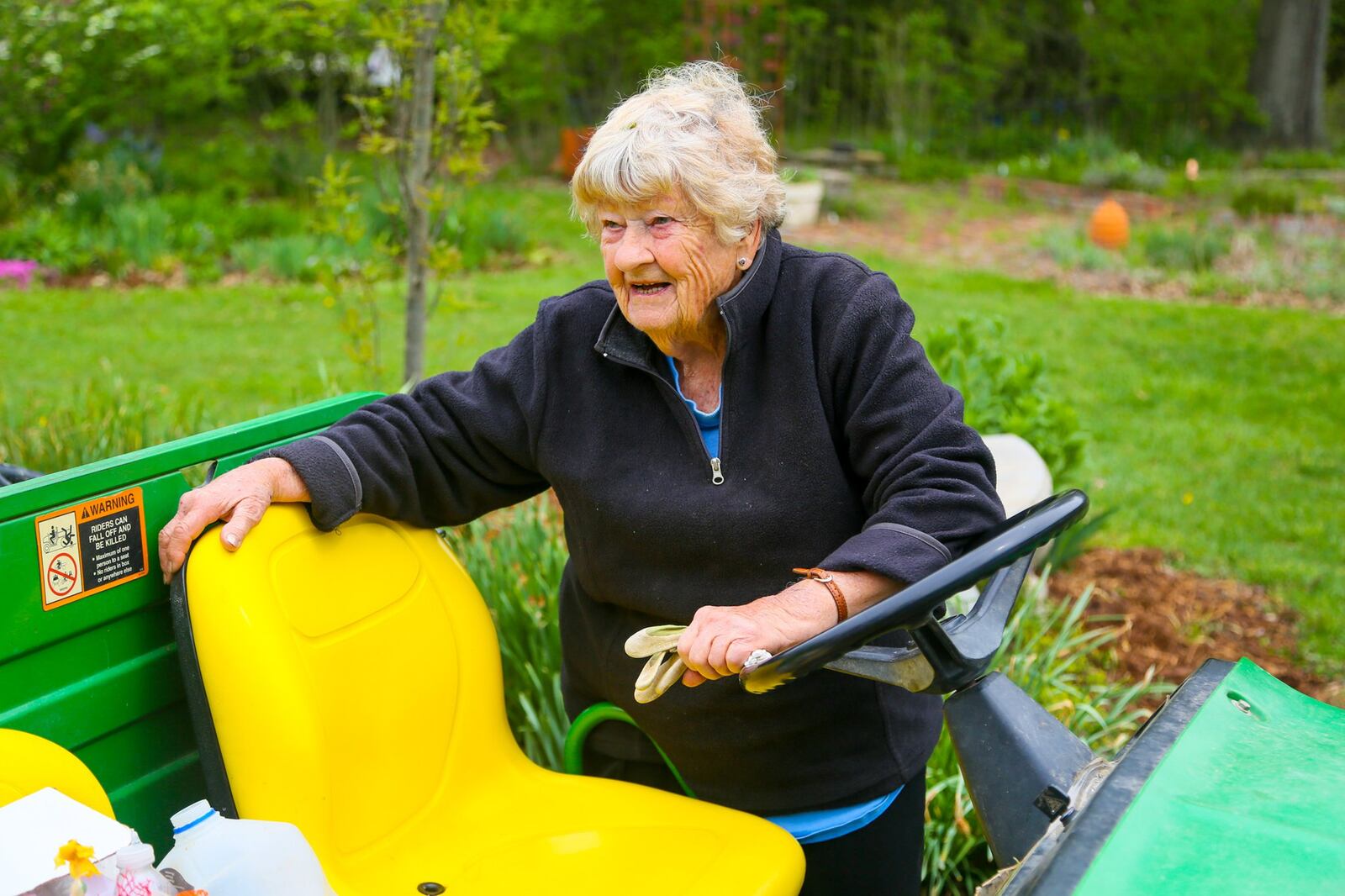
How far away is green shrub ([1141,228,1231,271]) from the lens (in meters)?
9.02

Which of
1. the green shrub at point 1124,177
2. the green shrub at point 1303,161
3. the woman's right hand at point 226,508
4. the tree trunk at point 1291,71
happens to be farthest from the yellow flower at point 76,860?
the tree trunk at point 1291,71

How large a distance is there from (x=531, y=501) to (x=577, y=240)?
21.1 feet

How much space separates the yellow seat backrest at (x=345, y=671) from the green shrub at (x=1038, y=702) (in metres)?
0.86

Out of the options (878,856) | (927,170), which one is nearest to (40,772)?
(878,856)

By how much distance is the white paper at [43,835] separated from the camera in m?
1.30

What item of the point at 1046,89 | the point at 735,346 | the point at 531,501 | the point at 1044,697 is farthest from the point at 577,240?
the point at 1046,89

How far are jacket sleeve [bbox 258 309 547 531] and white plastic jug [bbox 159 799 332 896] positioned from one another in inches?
20.7

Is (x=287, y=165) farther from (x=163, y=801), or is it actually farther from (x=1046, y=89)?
(x=1046, y=89)

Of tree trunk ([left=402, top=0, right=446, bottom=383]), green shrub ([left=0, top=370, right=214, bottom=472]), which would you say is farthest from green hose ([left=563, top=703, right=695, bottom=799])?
tree trunk ([left=402, top=0, right=446, bottom=383])

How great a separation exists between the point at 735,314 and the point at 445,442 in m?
0.52

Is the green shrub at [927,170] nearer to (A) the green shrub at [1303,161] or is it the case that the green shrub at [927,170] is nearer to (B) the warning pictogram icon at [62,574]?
(A) the green shrub at [1303,161]

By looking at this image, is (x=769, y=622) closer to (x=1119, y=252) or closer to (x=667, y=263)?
(x=667, y=263)

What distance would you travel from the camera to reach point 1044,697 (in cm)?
286

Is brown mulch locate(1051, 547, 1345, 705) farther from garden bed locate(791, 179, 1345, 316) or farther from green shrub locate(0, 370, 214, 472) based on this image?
garden bed locate(791, 179, 1345, 316)
